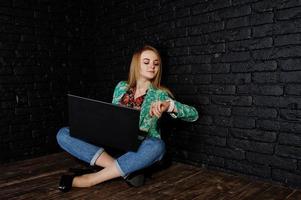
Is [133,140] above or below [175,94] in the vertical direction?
below

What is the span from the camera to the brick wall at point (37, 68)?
2.75m

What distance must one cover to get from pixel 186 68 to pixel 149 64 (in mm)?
354

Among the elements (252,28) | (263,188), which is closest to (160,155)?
(263,188)

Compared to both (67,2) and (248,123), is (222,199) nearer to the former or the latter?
(248,123)

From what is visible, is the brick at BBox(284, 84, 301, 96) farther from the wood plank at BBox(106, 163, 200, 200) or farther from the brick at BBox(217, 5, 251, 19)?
the wood plank at BBox(106, 163, 200, 200)

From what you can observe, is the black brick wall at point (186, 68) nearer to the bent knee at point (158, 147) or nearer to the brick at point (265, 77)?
the brick at point (265, 77)

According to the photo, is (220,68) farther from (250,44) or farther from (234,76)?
(250,44)

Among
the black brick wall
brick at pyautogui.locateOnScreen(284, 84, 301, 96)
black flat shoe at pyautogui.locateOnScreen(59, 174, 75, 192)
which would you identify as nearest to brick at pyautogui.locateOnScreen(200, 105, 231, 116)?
the black brick wall

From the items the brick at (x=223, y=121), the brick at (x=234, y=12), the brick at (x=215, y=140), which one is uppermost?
the brick at (x=234, y=12)

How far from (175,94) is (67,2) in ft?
5.15

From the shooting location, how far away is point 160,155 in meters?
2.12

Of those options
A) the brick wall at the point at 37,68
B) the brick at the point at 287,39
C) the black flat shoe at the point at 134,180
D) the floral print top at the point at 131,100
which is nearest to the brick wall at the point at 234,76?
the brick at the point at 287,39

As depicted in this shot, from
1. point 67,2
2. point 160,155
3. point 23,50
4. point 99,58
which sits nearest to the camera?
point 160,155

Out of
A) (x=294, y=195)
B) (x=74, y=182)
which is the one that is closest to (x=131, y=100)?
(x=74, y=182)
